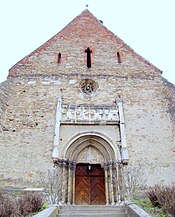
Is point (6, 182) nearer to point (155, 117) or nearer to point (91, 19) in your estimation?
point (155, 117)

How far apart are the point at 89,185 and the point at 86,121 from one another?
8.75 feet

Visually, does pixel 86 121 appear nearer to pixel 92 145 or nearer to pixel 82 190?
pixel 92 145

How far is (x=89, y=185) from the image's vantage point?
954 centimetres

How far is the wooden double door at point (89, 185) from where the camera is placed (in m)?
9.19

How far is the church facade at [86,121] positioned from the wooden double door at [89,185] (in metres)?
0.04

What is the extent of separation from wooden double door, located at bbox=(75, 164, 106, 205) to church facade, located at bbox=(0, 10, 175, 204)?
4 cm

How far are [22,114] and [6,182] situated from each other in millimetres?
2982

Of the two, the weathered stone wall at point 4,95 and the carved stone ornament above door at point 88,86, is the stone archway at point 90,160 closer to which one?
the carved stone ornament above door at point 88,86

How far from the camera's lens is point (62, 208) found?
616 cm

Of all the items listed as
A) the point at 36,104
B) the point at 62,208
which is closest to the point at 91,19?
the point at 36,104

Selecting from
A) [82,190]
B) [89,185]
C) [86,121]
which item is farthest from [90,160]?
[86,121]

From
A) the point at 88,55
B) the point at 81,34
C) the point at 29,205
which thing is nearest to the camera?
the point at 29,205

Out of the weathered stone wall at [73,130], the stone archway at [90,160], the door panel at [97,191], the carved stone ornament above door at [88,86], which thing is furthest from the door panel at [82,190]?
the carved stone ornament above door at [88,86]

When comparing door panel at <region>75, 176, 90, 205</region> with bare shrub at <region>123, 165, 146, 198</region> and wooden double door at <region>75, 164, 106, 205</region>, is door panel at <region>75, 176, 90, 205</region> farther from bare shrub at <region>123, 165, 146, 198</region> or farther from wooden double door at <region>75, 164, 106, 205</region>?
bare shrub at <region>123, 165, 146, 198</region>
